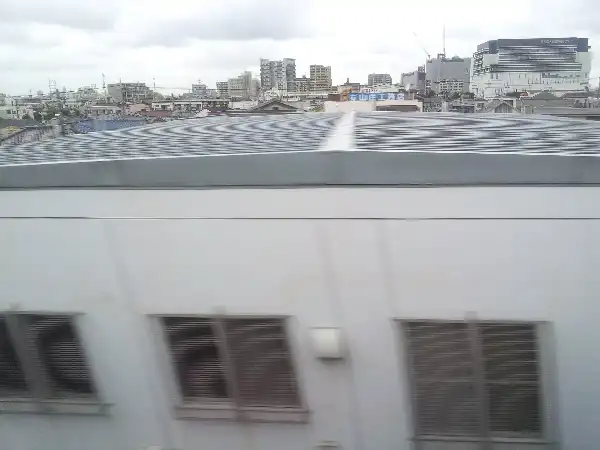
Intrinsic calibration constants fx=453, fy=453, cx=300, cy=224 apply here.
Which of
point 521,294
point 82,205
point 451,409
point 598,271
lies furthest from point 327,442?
point 82,205

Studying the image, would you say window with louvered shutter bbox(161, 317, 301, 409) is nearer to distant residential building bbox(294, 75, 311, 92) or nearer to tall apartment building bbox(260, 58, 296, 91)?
distant residential building bbox(294, 75, 311, 92)

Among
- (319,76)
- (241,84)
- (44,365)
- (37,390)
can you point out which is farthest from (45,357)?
(319,76)

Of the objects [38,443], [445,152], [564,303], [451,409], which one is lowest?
[38,443]

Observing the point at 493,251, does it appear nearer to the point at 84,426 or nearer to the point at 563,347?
the point at 563,347

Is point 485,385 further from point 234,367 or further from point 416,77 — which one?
point 416,77

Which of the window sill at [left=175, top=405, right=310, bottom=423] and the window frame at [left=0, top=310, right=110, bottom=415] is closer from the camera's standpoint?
the window sill at [left=175, top=405, right=310, bottom=423]

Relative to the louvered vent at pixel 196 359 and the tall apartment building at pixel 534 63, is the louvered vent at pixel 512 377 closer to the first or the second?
the louvered vent at pixel 196 359

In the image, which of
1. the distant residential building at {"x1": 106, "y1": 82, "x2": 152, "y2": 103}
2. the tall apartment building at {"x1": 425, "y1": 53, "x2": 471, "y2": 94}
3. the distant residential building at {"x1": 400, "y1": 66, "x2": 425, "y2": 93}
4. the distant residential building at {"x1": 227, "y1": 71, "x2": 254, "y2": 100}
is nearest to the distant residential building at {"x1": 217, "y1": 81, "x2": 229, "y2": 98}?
the distant residential building at {"x1": 227, "y1": 71, "x2": 254, "y2": 100}
